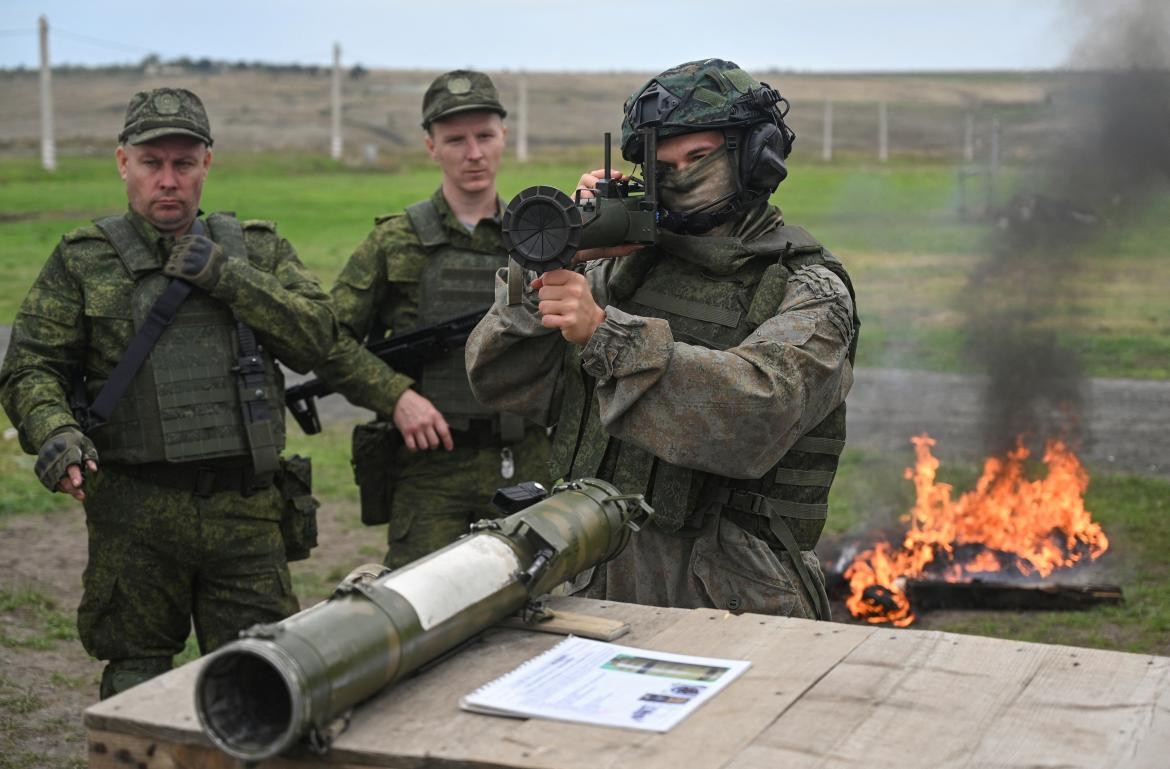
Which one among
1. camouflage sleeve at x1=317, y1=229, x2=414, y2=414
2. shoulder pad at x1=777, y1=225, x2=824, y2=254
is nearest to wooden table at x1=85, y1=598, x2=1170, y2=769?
shoulder pad at x1=777, y1=225, x2=824, y2=254

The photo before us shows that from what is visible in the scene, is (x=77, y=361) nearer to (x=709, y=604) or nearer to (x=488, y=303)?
(x=488, y=303)

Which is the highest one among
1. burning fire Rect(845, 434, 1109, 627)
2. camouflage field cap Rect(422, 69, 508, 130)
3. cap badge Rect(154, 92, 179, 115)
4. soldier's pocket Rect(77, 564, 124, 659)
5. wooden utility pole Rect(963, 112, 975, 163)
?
wooden utility pole Rect(963, 112, 975, 163)

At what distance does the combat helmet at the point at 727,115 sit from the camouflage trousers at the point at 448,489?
257 centimetres

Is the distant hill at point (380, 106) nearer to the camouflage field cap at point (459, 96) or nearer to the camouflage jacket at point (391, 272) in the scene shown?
the camouflage field cap at point (459, 96)

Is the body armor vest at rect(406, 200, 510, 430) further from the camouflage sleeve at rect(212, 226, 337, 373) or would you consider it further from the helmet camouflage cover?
the helmet camouflage cover

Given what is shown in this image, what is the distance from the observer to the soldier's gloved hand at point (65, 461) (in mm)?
4672

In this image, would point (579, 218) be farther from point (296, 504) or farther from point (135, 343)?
point (296, 504)

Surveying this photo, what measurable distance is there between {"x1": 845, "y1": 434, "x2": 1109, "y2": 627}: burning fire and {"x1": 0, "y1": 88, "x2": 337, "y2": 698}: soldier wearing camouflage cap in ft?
10.4

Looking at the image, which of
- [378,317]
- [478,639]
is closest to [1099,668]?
[478,639]

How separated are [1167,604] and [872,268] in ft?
36.3

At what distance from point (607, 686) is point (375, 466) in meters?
3.66

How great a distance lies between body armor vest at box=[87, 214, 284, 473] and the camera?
518cm

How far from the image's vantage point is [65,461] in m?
4.68

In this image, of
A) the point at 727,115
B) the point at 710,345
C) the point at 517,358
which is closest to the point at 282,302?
the point at 517,358
